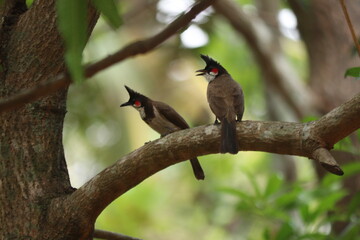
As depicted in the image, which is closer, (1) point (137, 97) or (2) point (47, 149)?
(2) point (47, 149)

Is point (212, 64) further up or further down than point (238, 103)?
further up

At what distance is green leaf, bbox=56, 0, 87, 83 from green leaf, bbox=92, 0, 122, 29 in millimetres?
60

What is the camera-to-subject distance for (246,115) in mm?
11547

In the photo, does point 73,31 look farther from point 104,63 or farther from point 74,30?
point 104,63

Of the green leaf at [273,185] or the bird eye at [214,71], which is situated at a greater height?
the bird eye at [214,71]

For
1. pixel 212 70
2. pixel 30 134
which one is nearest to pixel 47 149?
pixel 30 134

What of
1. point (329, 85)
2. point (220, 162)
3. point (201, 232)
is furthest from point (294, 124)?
point (201, 232)

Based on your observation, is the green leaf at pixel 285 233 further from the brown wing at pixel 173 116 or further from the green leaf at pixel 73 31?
the green leaf at pixel 73 31

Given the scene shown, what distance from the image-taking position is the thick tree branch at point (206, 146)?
7.39ft

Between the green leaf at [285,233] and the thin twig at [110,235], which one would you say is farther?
the green leaf at [285,233]

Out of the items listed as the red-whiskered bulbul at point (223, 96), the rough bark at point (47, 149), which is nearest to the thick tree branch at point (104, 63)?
the rough bark at point (47, 149)

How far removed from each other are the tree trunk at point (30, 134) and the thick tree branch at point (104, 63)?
1.49 m

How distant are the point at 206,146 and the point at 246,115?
906 cm

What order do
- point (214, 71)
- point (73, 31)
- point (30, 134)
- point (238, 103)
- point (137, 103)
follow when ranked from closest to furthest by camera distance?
point (73, 31), point (30, 134), point (238, 103), point (214, 71), point (137, 103)
